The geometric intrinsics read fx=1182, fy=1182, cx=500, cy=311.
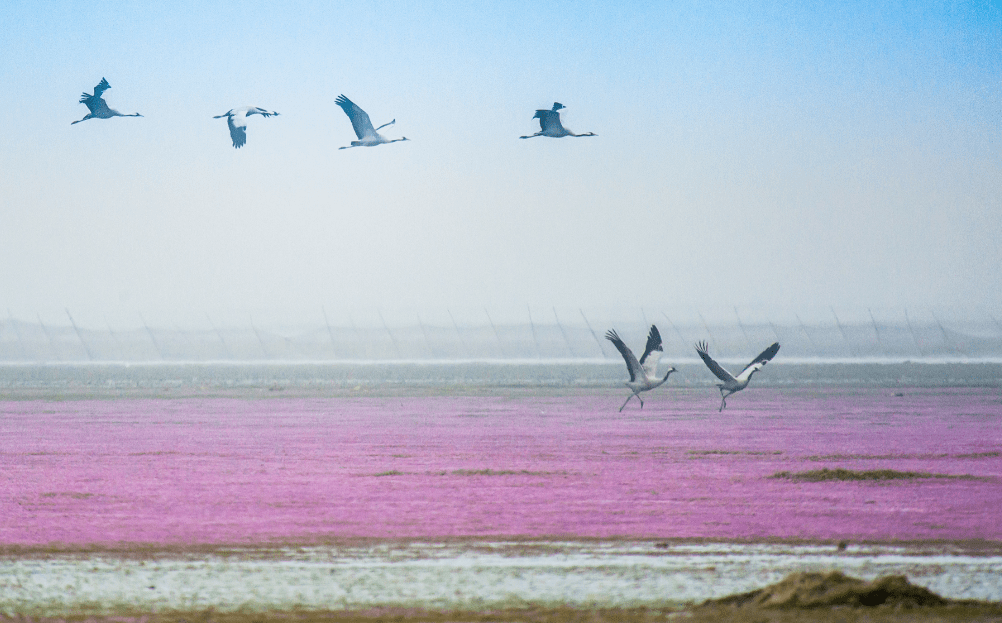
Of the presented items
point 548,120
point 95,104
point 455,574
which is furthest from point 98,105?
point 455,574

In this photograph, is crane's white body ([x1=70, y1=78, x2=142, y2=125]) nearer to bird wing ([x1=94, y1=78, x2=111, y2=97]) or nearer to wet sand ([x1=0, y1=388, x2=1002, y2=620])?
bird wing ([x1=94, y1=78, x2=111, y2=97])

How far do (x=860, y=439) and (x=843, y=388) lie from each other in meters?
41.5

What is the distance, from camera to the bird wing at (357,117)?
2517 centimetres

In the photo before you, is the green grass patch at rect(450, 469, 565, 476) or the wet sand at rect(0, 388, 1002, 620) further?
the green grass patch at rect(450, 469, 565, 476)

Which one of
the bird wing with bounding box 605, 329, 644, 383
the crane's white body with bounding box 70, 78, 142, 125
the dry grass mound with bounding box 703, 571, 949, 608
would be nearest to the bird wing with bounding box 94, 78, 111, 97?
the crane's white body with bounding box 70, 78, 142, 125

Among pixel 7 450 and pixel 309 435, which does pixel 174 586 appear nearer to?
pixel 7 450

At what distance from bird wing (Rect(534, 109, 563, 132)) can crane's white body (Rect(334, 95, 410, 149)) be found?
337 centimetres

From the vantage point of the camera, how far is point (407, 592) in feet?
39.0

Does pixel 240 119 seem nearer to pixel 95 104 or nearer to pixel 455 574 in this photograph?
pixel 95 104

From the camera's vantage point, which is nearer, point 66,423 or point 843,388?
point 66,423

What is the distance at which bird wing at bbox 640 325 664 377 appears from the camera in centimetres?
3266

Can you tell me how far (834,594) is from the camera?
34.7 ft

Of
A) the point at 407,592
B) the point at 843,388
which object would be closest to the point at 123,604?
the point at 407,592

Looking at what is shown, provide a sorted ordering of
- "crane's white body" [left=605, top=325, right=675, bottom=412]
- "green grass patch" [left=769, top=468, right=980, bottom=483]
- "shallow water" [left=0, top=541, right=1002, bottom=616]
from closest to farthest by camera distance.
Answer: "shallow water" [left=0, top=541, right=1002, bottom=616]
"green grass patch" [left=769, top=468, right=980, bottom=483]
"crane's white body" [left=605, top=325, right=675, bottom=412]
